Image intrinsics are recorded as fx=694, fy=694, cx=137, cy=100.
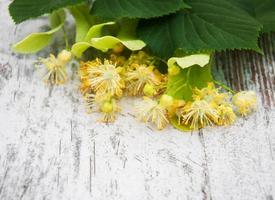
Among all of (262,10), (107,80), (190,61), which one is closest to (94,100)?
(107,80)

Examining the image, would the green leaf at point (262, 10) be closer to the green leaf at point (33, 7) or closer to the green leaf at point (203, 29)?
the green leaf at point (203, 29)

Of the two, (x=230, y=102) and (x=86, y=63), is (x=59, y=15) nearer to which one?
(x=86, y=63)

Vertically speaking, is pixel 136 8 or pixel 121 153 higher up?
pixel 136 8

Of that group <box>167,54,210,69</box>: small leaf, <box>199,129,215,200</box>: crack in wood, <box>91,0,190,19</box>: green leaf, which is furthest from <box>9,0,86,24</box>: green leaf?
<box>199,129,215,200</box>: crack in wood

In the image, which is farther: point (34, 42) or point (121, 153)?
point (34, 42)

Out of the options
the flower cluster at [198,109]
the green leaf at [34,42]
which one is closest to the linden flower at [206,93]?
the flower cluster at [198,109]

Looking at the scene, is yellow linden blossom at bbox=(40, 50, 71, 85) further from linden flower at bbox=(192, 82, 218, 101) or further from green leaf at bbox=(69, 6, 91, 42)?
linden flower at bbox=(192, 82, 218, 101)

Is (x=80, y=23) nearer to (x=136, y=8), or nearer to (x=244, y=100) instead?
(x=136, y=8)

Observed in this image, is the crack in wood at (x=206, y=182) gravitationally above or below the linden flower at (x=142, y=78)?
below
